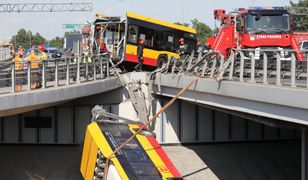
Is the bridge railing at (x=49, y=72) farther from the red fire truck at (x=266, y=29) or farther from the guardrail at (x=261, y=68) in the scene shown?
the red fire truck at (x=266, y=29)

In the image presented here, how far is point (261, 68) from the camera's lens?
51.5 ft

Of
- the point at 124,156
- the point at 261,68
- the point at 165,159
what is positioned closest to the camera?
the point at 124,156

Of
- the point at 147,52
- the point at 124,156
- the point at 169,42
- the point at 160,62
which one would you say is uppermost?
the point at 169,42

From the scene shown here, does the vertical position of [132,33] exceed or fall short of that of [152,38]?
it exceeds it

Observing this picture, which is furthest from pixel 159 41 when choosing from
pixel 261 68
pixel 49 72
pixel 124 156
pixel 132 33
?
pixel 124 156

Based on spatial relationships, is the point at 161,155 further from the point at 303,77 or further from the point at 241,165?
the point at 241,165

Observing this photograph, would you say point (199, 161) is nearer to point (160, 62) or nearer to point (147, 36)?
point (160, 62)

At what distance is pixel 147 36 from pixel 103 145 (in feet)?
42.6

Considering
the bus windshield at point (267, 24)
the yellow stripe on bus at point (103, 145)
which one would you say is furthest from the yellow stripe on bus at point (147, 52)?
the yellow stripe on bus at point (103, 145)

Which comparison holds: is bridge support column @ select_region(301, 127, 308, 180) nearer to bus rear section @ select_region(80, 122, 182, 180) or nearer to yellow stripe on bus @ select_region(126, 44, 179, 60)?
bus rear section @ select_region(80, 122, 182, 180)

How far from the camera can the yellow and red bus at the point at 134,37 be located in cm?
2664

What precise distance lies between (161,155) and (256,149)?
429 inches

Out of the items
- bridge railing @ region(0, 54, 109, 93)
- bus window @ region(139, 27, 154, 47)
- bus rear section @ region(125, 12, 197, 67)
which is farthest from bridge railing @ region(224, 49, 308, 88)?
bus window @ region(139, 27, 154, 47)

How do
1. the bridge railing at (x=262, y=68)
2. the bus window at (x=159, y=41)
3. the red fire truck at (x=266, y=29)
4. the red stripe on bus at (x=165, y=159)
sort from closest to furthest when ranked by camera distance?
the bridge railing at (x=262, y=68) → the red stripe on bus at (x=165, y=159) → the red fire truck at (x=266, y=29) → the bus window at (x=159, y=41)
